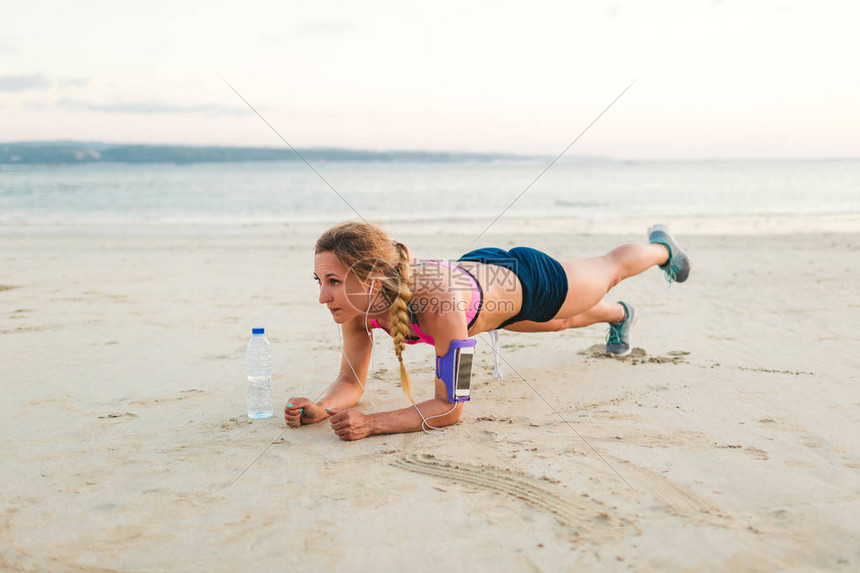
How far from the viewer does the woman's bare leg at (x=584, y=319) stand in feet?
14.4

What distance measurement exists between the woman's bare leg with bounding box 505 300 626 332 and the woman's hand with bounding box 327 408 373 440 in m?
1.36

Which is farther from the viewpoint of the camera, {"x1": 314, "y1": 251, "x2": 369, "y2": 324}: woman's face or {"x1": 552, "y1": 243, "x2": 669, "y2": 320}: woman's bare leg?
{"x1": 552, "y1": 243, "x2": 669, "y2": 320}: woman's bare leg

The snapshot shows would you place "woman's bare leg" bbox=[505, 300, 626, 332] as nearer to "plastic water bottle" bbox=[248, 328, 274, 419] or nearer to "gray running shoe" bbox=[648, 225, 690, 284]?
"gray running shoe" bbox=[648, 225, 690, 284]

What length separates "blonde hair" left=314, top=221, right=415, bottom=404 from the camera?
3.29 metres

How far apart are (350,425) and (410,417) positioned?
1.09 feet

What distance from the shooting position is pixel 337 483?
2854mm

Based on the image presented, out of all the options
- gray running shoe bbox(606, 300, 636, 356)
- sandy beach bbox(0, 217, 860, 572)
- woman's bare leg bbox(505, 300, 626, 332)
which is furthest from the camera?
gray running shoe bbox(606, 300, 636, 356)

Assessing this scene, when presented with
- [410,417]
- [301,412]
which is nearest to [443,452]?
[410,417]

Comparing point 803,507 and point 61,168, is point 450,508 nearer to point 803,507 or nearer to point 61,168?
point 803,507

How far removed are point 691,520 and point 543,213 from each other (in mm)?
19564

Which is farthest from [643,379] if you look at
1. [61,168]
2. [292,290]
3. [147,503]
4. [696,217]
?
[61,168]

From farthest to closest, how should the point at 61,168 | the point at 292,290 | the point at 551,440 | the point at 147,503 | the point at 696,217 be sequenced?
the point at 61,168 → the point at 696,217 → the point at 292,290 → the point at 551,440 → the point at 147,503

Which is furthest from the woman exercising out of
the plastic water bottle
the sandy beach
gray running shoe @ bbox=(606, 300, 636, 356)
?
gray running shoe @ bbox=(606, 300, 636, 356)

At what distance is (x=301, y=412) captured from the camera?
11.7 feet
